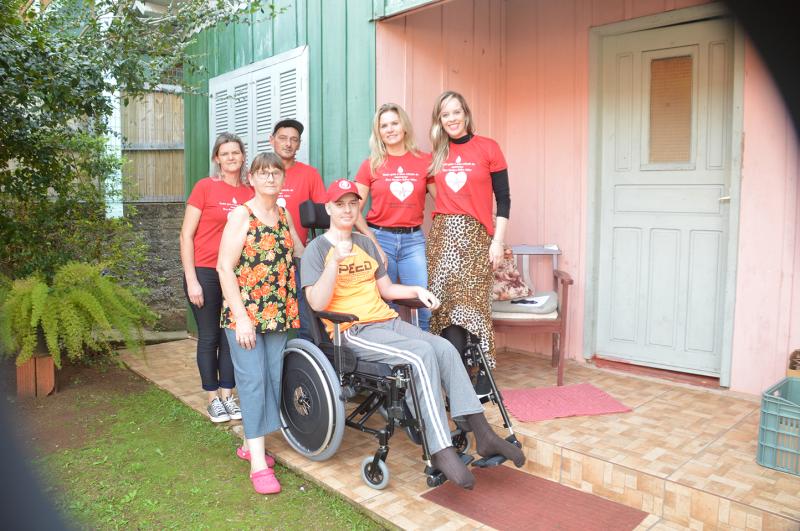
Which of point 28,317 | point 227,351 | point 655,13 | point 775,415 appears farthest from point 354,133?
point 775,415

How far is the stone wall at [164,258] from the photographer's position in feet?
21.2

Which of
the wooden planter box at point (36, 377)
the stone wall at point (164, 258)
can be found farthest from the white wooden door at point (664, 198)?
the stone wall at point (164, 258)

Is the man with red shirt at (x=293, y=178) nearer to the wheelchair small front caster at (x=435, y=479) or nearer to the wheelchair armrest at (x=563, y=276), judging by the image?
the wheelchair armrest at (x=563, y=276)

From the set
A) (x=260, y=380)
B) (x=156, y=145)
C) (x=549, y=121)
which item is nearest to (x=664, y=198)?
(x=549, y=121)

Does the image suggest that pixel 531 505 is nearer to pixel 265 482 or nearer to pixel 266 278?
pixel 265 482

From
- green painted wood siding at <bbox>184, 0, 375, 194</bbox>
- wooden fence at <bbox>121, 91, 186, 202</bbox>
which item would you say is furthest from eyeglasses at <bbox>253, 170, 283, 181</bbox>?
wooden fence at <bbox>121, 91, 186, 202</bbox>

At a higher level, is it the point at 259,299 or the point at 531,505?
the point at 259,299

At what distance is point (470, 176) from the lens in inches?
130

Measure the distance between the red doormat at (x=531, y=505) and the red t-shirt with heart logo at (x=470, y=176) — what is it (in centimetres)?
131

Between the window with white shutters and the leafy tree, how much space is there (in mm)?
377

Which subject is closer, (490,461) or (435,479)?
(435,479)

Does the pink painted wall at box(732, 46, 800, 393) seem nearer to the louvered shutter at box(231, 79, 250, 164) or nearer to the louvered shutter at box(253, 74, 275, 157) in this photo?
the louvered shutter at box(253, 74, 275, 157)

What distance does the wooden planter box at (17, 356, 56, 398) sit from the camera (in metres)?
4.02

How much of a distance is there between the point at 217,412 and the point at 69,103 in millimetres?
1996
